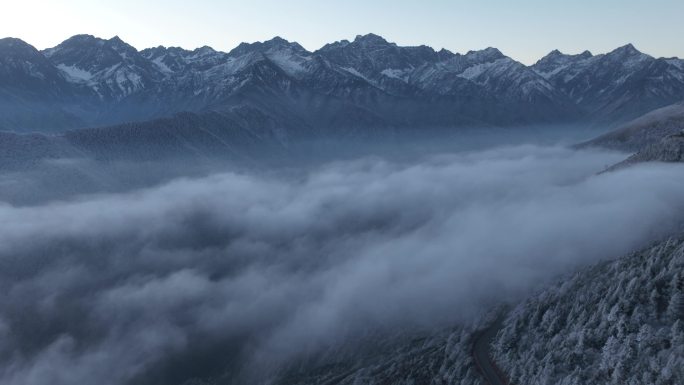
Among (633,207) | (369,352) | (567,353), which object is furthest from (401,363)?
(633,207)

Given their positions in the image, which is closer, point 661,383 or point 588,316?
point 661,383

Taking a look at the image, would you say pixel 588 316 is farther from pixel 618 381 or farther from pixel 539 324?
pixel 618 381

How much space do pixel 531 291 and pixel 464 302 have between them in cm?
3015

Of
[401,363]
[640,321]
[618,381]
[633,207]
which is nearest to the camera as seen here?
[618,381]

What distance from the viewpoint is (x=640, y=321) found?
105812 millimetres

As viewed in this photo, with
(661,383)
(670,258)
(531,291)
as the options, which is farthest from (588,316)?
(531,291)

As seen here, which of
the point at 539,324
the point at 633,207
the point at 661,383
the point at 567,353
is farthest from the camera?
the point at 633,207

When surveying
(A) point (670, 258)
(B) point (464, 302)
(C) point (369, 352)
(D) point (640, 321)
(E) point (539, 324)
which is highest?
(A) point (670, 258)

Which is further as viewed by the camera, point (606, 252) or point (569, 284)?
point (606, 252)

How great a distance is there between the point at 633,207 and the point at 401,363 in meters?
99.2

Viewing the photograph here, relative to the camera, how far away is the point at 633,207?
18712 cm

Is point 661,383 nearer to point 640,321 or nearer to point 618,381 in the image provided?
point 618,381

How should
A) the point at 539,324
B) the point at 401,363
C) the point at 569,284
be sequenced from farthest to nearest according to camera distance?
the point at 401,363 → the point at 569,284 → the point at 539,324

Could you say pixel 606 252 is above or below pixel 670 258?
below
